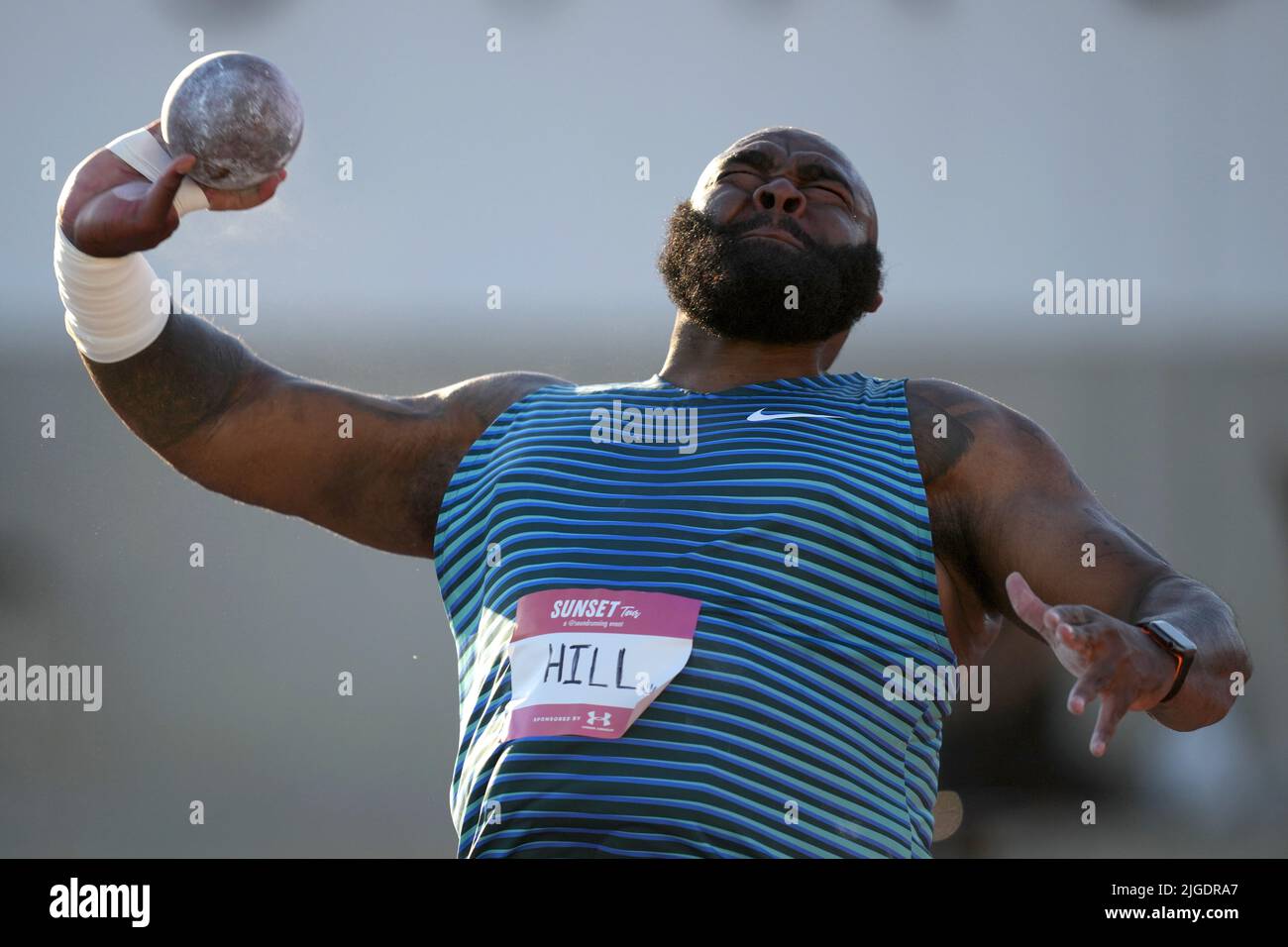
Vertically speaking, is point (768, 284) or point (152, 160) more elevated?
point (152, 160)

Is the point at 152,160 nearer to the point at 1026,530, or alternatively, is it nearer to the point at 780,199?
the point at 780,199

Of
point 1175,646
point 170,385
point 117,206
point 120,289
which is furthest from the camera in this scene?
point 170,385

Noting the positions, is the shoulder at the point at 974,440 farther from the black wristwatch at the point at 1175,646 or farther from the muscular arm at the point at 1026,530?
the black wristwatch at the point at 1175,646

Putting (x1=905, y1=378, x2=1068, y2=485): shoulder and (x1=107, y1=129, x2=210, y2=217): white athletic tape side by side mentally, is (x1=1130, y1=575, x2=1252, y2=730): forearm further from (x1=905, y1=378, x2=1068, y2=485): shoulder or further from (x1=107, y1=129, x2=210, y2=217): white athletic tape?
(x1=107, y1=129, x2=210, y2=217): white athletic tape

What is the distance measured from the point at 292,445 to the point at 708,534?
3.01 ft

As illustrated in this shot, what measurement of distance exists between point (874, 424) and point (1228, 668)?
78 cm

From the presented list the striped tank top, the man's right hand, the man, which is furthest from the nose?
the man's right hand

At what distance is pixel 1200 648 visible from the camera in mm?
2383

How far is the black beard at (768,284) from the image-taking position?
3.20 metres

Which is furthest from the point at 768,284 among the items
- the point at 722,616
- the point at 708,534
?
the point at 722,616

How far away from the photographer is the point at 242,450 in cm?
313

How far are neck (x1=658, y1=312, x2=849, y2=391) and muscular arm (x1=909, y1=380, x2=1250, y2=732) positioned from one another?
29 cm

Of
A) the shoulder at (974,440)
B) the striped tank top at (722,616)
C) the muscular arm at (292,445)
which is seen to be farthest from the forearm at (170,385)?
the shoulder at (974,440)
